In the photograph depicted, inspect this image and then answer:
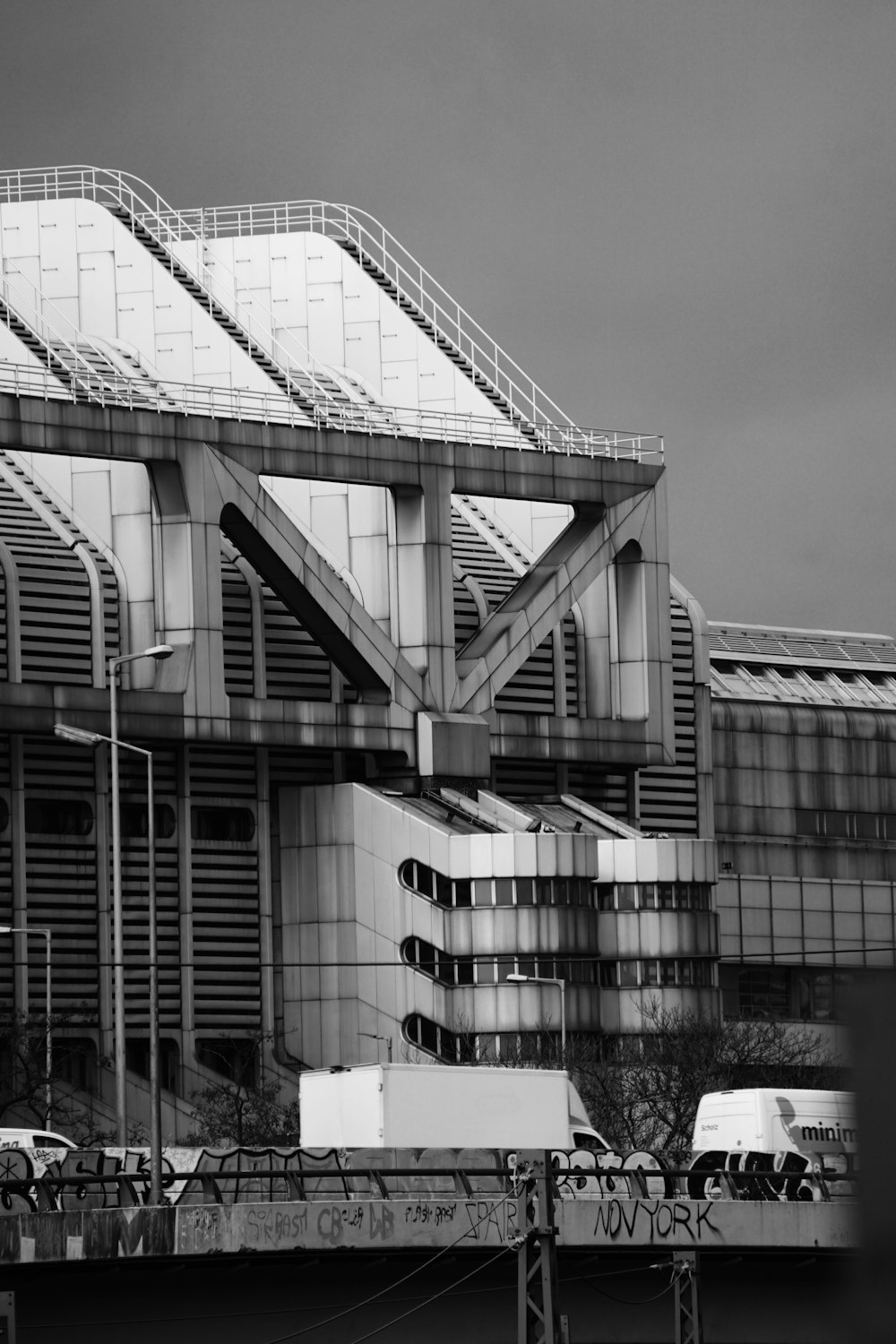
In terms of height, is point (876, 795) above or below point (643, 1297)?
above

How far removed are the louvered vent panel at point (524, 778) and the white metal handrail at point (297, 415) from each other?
488 inches

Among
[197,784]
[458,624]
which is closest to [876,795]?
[458,624]

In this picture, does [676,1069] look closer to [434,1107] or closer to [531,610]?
[531,610]

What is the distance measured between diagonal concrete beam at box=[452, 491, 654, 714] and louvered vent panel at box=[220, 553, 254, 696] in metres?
7.89

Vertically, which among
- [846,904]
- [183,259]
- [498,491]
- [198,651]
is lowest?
[846,904]

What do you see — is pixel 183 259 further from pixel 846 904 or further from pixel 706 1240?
pixel 706 1240

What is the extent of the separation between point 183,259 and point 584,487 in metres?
25.2

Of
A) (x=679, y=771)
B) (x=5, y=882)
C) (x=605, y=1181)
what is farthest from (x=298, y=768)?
(x=605, y=1181)

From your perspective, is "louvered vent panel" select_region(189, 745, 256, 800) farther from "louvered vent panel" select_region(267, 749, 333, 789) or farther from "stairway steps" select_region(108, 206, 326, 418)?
"stairway steps" select_region(108, 206, 326, 418)

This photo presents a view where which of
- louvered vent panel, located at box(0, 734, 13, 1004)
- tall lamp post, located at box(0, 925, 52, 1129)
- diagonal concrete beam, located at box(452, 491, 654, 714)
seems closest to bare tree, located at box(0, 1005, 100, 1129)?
tall lamp post, located at box(0, 925, 52, 1129)

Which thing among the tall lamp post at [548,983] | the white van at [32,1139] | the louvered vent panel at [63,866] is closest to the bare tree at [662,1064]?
the tall lamp post at [548,983]

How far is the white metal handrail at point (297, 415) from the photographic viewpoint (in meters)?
88.0

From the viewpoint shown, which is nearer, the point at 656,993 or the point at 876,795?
the point at 656,993

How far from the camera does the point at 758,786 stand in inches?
4306
